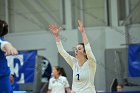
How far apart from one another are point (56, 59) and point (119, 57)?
245cm

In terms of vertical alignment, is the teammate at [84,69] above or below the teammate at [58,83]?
above

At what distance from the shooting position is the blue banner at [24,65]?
1348cm

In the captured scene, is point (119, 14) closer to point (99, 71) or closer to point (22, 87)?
point (99, 71)

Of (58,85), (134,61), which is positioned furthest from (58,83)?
(134,61)

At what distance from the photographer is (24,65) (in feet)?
44.6

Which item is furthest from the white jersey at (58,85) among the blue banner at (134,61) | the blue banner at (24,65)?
the blue banner at (134,61)

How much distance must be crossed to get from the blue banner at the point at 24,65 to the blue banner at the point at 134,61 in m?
3.31

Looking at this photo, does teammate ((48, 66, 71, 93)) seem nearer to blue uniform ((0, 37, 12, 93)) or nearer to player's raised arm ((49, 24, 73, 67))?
player's raised arm ((49, 24, 73, 67))

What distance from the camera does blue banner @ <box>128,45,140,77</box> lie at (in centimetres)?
1281

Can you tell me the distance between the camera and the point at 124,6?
1457 cm

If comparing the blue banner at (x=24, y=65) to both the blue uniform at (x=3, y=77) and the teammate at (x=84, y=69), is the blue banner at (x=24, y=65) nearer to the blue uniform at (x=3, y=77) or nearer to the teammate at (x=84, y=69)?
the teammate at (x=84, y=69)

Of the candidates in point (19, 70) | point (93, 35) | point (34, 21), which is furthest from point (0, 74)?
point (34, 21)

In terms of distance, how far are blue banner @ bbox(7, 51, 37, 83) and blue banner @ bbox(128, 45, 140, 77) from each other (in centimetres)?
331

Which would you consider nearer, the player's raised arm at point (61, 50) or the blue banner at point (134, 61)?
the player's raised arm at point (61, 50)
